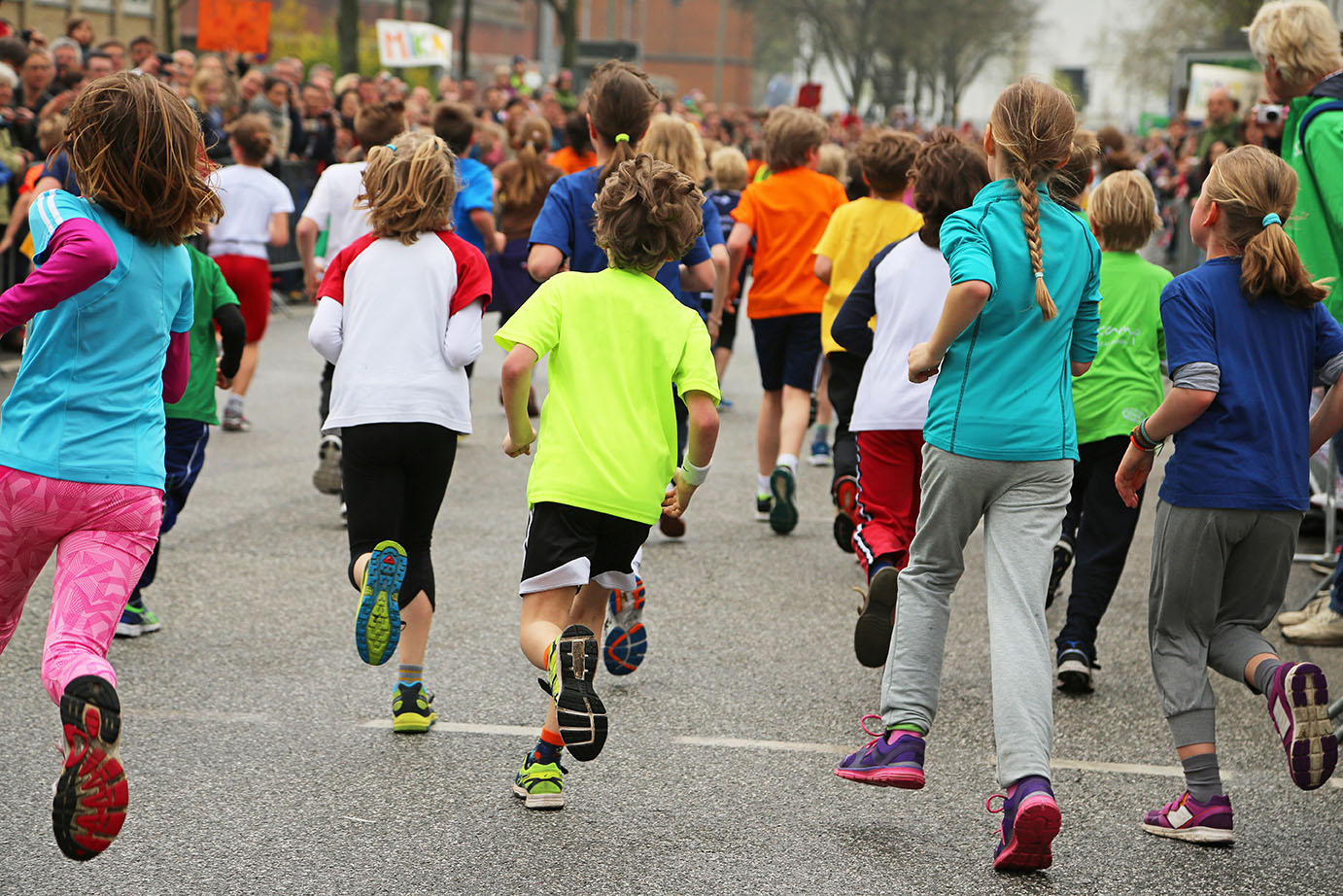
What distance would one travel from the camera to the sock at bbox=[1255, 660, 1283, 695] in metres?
4.14

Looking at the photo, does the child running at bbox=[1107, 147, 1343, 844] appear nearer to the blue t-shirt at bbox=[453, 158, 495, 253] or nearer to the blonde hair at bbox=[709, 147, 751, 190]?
the blue t-shirt at bbox=[453, 158, 495, 253]

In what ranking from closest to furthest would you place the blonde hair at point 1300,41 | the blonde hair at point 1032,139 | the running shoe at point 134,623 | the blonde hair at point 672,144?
1. the blonde hair at point 1032,139
2. the blonde hair at point 1300,41
3. the running shoe at point 134,623
4. the blonde hair at point 672,144

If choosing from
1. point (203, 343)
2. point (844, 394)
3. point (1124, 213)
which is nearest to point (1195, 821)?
point (1124, 213)

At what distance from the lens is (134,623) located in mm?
6000

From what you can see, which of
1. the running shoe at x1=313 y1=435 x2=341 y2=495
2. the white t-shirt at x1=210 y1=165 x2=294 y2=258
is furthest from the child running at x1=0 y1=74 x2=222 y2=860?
the white t-shirt at x1=210 y1=165 x2=294 y2=258

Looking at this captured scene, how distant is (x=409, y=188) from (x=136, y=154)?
125 centimetres

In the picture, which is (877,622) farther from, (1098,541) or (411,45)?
(411,45)

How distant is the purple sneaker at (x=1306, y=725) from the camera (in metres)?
3.96

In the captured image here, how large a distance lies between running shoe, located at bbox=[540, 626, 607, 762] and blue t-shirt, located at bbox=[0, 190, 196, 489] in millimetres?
1041

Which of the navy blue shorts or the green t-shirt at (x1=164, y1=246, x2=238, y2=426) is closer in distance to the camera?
the green t-shirt at (x1=164, y1=246, x2=238, y2=426)

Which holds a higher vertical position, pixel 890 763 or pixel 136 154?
pixel 136 154

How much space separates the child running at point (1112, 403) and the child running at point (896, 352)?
0.58 m

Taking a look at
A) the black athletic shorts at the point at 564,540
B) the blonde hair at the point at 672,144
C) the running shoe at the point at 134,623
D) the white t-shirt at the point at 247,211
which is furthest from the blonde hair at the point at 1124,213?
the white t-shirt at the point at 247,211

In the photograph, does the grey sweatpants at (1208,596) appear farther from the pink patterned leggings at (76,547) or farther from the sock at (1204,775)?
the pink patterned leggings at (76,547)
